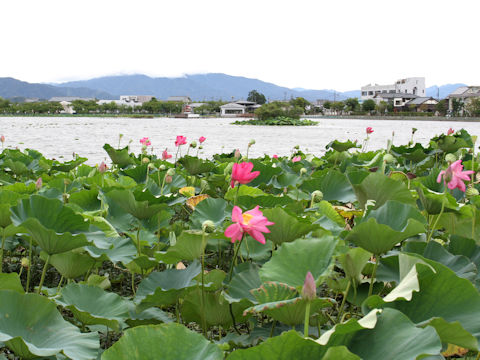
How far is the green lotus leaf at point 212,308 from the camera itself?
1.07m

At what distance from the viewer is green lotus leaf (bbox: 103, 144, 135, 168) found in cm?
303

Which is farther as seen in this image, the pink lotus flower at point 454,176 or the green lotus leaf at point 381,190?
the green lotus leaf at point 381,190

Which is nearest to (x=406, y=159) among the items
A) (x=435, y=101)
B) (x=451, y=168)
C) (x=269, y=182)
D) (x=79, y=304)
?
(x=269, y=182)

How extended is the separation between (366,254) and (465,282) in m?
0.24

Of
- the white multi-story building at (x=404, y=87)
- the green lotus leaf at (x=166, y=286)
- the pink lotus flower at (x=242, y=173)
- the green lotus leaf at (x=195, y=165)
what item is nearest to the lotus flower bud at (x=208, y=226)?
the green lotus leaf at (x=166, y=286)

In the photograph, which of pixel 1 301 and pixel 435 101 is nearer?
pixel 1 301

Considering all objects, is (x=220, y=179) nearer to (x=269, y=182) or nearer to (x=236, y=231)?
(x=269, y=182)

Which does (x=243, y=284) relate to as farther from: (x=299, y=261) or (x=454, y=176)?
(x=454, y=176)

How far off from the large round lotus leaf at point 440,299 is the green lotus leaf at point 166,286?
45cm

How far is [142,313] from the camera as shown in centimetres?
115

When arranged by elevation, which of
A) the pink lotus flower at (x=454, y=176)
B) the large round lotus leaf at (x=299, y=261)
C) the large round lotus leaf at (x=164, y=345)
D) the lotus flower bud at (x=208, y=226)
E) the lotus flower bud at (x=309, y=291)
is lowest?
the large round lotus leaf at (x=164, y=345)

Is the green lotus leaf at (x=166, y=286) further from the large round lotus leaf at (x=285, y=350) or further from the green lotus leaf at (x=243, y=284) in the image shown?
the large round lotus leaf at (x=285, y=350)

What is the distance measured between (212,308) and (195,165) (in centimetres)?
163

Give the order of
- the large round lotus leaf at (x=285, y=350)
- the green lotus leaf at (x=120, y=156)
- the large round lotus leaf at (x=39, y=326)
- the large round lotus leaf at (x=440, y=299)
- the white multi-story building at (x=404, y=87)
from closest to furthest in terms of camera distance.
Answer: the large round lotus leaf at (x=285, y=350) → the large round lotus leaf at (x=440, y=299) → the large round lotus leaf at (x=39, y=326) → the green lotus leaf at (x=120, y=156) → the white multi-story building at (x=404, y=87)
